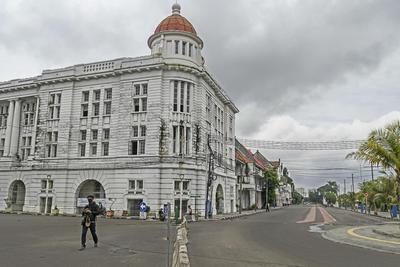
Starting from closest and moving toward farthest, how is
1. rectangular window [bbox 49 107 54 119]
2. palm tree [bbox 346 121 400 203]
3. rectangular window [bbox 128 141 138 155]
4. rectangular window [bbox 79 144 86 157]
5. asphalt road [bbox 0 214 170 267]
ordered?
asphalt road [bbox 0 214 170 267], palm tree [bbox 346 121 400 203], rectangular window [bbox 128 141 138 155], rectangular window [bbox 79 144 86 157], rectangular window [bbox 49 107 54 119]

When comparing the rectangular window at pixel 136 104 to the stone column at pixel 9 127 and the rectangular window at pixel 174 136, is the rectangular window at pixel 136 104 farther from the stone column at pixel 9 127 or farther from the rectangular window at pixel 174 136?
the stone column at pixel 9 127

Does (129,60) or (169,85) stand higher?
(129,60)

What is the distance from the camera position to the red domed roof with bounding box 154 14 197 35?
39969 millimetres

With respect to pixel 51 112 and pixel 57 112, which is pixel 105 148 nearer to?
pixel 57 112

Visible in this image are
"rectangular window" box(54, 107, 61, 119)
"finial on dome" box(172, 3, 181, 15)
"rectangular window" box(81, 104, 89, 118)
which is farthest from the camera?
"finial on dome" box(172, 3, 181, 15)

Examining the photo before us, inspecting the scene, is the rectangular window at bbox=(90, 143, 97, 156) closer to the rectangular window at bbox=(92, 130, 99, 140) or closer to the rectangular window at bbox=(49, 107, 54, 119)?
the rectangular window at bbox=(92, 130, 99, 140)

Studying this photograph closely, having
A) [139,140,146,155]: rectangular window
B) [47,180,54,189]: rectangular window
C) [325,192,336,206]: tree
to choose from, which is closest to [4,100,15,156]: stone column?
[47,180,54,189]: rectangular window

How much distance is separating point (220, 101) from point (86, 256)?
38.9 meters

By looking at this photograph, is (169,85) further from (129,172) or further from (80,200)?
(80,200)

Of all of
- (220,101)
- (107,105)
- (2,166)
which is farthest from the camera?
(220,101)

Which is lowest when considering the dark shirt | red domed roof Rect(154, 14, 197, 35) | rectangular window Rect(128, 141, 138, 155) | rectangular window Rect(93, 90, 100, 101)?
the dark shirt

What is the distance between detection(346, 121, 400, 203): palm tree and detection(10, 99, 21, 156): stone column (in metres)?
40.3

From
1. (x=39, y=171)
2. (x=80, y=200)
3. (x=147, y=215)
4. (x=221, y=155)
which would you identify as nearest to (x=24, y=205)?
(x=39, y=171)

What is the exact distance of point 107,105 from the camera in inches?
1594
